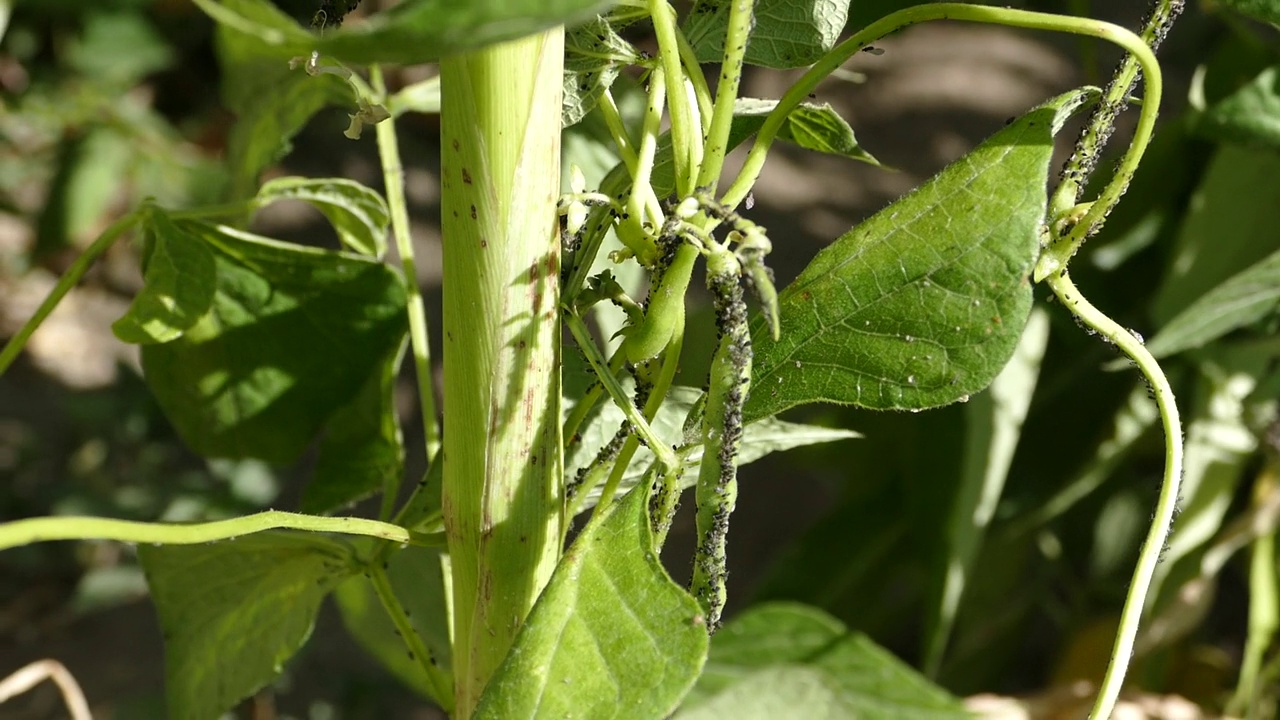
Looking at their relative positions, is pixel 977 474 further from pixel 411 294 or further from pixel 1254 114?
pixel 411 294

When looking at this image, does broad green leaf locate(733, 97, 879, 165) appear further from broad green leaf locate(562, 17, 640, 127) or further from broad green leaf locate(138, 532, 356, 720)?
broad green leaf locate(138, 532, 356, 720)

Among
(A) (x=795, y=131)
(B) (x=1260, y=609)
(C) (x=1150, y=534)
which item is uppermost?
(A) (x=795, y=131)

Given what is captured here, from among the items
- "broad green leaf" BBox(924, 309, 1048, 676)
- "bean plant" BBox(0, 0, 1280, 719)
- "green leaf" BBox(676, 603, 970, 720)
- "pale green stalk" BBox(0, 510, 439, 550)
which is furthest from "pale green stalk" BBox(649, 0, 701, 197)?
"broad green leaf" BBox(924, 309, 1048, 676)

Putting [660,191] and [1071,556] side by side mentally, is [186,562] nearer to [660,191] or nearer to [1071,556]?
[660,191]

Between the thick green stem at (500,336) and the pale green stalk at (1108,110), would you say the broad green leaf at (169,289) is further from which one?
the pale green stalk at (1108,110)

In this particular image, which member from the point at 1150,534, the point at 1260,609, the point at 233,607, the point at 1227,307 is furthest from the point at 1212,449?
Result: the point at 233,607

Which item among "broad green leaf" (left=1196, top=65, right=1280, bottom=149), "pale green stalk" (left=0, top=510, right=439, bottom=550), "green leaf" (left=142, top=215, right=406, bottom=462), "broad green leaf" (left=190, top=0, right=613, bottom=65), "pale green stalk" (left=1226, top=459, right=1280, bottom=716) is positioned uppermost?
"broad green leaf" (left=1196, top=65, right=1280, bottom=149)
